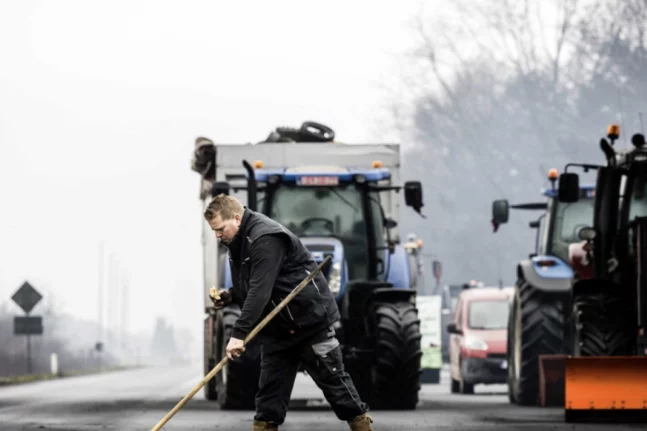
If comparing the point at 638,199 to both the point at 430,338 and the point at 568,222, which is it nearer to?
the point at 568,222

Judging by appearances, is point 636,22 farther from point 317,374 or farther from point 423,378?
point 317,374

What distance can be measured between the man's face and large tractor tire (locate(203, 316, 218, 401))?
12.4 meters

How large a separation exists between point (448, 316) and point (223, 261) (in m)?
37.1

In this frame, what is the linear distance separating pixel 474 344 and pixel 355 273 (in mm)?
8076

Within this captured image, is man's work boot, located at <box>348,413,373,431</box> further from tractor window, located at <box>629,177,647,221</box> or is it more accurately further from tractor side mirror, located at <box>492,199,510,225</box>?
tractor side mirror, located at <box>492,199,510,225</box>

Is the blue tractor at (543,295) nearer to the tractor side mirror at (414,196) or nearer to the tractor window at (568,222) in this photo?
the tractor window at (568,222)

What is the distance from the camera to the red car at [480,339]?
3077cm

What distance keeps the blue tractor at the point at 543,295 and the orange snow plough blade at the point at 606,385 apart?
14.9ft

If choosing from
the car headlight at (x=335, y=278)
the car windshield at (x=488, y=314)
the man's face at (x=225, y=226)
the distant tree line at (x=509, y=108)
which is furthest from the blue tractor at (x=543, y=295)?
the distant tree line at (x=509, y=108)

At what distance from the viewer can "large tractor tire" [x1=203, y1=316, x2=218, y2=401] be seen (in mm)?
25516

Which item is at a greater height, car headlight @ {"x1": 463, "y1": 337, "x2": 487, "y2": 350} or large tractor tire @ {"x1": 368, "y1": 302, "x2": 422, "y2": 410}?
large tractor tire @ {"x1": 368, "y1": 302, "x2": 422, "y2": 410}

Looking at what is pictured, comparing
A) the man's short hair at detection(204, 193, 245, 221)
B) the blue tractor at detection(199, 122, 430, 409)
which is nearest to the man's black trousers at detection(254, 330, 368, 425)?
the man's short hair at detection(204, 193, 245, 221)

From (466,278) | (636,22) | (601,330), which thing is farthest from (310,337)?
(466,278)

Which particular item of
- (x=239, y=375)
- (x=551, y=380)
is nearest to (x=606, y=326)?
(x=551, y=380)
